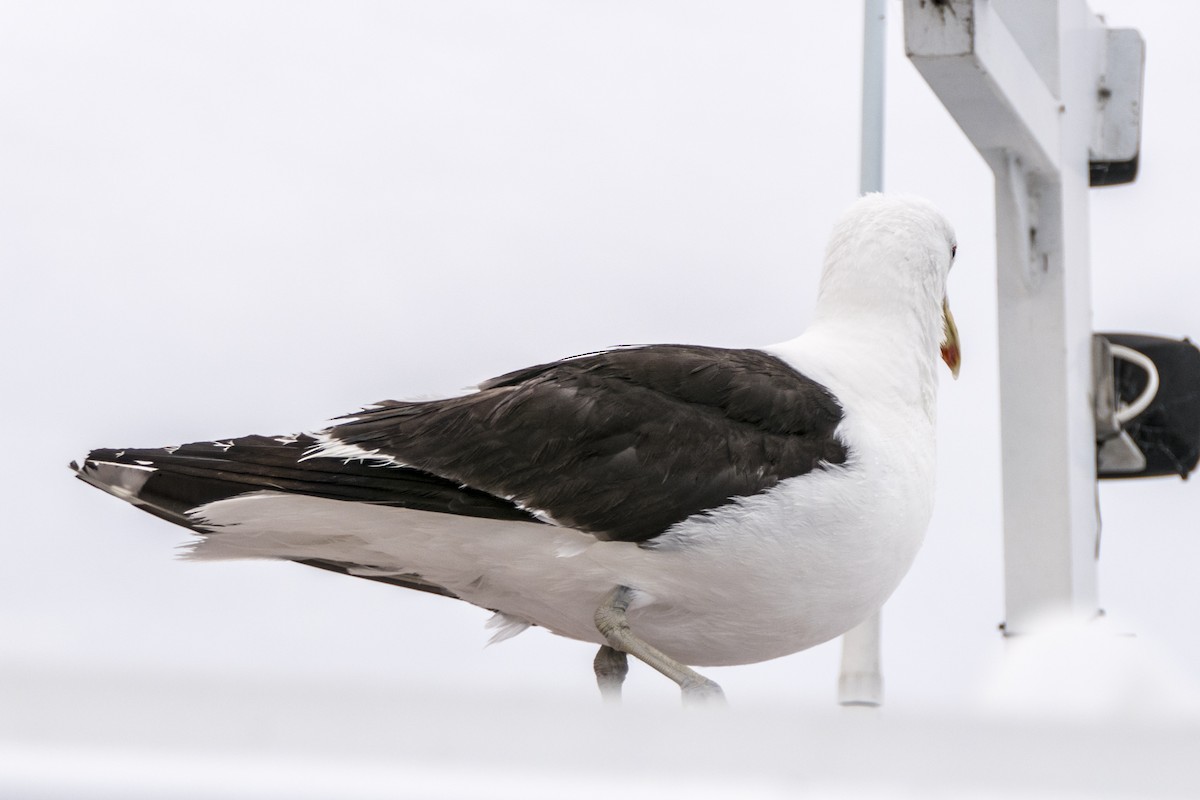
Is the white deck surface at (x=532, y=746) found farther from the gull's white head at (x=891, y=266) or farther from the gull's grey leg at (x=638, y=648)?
the gull's white head at (x=891, y=266)

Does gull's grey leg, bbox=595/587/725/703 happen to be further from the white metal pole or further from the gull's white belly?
the white metal pole

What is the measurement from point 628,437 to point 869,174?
10.0ft

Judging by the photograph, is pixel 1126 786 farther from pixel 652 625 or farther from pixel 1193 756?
pixel 652 625

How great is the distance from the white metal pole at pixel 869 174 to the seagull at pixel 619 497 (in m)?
2.38

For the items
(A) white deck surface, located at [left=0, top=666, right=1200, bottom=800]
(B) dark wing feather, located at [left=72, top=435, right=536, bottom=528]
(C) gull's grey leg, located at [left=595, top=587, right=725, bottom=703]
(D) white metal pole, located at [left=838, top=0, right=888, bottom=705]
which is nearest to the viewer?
(A) white deck surface, located at [left=0, top=666, right=1200, bottom=800]

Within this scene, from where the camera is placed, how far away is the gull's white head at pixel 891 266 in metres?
2.74

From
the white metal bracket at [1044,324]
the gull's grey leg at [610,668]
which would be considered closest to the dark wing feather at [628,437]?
the gull's grey leg at [610,668]

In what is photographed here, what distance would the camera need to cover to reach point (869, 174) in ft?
17.0

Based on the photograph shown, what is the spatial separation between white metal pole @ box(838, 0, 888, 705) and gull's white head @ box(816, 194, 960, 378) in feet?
7.02

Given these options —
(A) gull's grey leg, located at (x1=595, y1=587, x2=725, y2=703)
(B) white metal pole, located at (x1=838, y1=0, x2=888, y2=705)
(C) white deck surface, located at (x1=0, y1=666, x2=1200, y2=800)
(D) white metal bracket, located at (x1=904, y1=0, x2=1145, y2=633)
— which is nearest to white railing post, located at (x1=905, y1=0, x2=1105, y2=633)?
(D) white metal bracket, located at (x1=904, y1=0, x2=1145, y2=633)

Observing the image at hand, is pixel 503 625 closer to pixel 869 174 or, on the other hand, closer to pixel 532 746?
pixel 532 746

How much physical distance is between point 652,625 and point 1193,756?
137cm

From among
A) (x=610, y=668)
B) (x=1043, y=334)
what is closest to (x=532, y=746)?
(x=610, y=668)

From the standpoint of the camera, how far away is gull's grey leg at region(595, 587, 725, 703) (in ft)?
7.33
